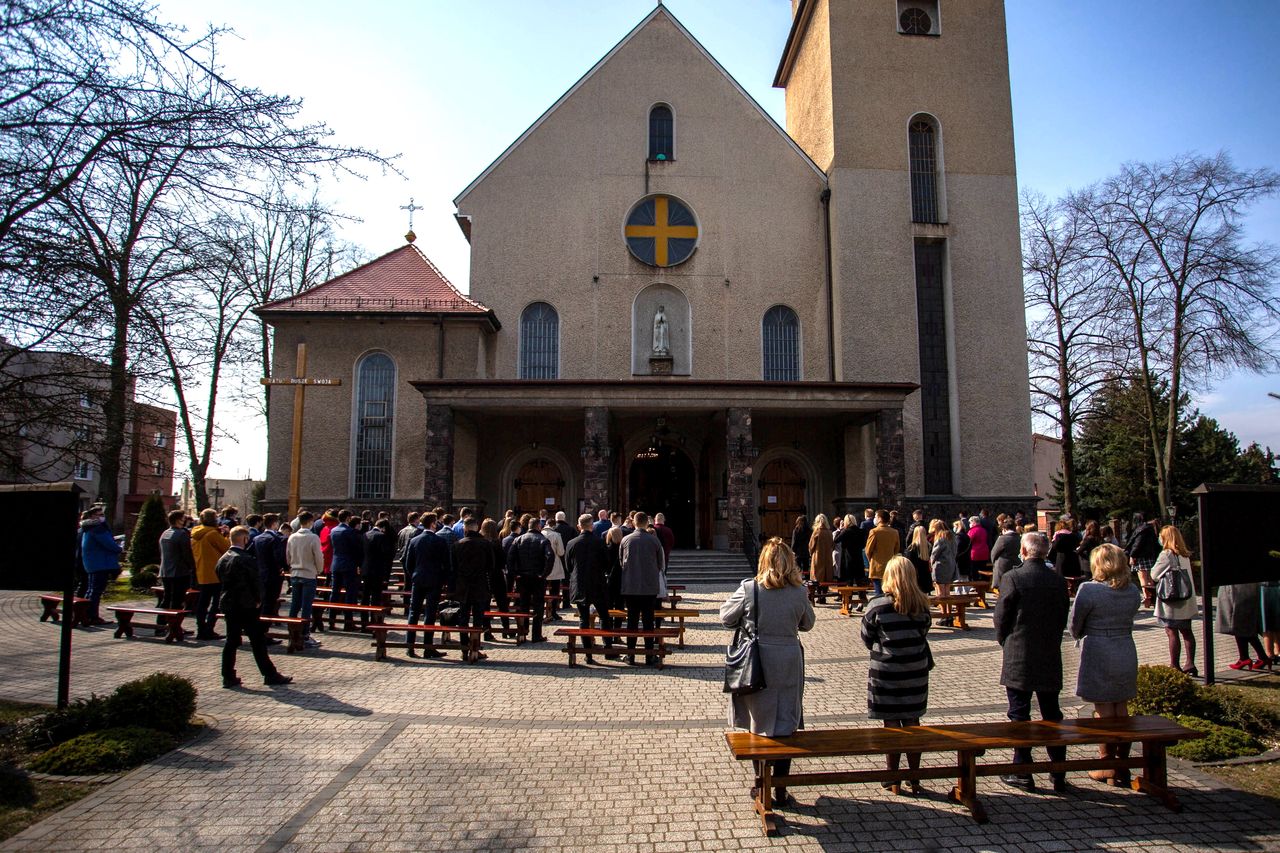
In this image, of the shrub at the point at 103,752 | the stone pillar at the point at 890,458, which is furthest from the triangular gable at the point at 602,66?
the shrub at the point at 103,752

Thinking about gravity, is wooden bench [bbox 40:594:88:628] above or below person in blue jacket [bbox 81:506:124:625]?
below

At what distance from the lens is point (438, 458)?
18438 millimetres

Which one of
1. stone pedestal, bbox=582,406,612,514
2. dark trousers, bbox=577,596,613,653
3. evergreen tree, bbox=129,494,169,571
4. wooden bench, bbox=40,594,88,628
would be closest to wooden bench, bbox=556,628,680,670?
dark trousers, bbox=577,596,613,653

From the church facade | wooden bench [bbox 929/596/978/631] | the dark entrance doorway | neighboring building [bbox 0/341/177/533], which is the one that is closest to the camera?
neighboring building [bbox 0/341/177/533]

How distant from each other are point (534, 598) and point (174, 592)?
556 centimetres

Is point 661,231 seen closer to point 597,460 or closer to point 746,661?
point 597,460

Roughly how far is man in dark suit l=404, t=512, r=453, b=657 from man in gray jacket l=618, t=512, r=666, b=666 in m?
2.36

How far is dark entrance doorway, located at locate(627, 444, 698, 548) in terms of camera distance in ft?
73.4

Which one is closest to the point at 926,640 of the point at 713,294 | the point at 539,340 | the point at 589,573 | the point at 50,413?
the point at 589,573

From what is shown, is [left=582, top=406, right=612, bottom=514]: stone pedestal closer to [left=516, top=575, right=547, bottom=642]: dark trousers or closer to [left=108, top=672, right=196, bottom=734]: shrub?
[left=516, top=575, right=547, bottom=642]: dark trousers

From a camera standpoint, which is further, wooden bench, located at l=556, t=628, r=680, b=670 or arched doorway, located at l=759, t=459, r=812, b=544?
arched doorway, located at l=759, t=459, r=812, b=544

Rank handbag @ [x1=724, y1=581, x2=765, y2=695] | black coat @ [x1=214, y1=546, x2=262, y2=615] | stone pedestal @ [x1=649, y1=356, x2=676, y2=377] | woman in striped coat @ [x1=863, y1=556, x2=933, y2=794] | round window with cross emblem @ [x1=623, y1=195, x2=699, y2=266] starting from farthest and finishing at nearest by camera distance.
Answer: round window with cross emblem @ [x1=623, y1=195, x2=699, y2=266] < stone pedestal @ [x1=649, y1=356, x2=676, y2=377] < black coat @ [x1=214, y1=546, x2=262, y2=615] < woman in striped coat @ [x1=863, y1=556, x2=933, y2=794] < handbag @ [x1=724, y1=581, x2=765, y2=695]

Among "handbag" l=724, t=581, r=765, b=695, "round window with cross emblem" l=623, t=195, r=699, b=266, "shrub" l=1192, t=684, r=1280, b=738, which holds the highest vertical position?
"round window with cross emblem" l=623, t=195, r=699, b=266

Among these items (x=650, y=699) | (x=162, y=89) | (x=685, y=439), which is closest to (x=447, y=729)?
(x=650, y=699)
